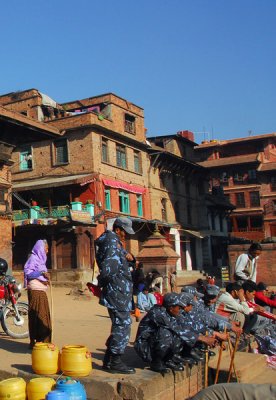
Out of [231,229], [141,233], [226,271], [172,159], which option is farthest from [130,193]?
[231,229]

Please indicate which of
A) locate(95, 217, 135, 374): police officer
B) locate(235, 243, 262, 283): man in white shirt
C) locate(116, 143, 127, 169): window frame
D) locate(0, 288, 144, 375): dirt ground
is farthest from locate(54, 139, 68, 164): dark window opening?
locate(95, 217, 135, 374): police officer

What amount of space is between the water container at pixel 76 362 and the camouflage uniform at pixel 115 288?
307 mm

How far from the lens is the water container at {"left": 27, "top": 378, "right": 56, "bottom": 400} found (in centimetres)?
483

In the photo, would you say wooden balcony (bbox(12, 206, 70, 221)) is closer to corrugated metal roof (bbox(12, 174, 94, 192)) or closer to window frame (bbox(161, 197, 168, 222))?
corrugated metal roof (bbox(12, 174, 94, 192))

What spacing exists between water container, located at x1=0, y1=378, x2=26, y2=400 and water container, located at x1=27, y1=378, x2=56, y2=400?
0.23 ft

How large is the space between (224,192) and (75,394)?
176 ft

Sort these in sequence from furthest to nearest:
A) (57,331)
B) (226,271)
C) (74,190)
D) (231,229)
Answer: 1. (231,229)
2. (74,190)
3. (226,271)
4. (57,331)

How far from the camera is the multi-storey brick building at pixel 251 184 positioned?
54.6 meters

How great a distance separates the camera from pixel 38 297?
7.04m

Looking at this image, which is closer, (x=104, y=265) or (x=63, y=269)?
(x=104, y=265)

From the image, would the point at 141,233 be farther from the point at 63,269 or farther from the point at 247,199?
the point at 247,199

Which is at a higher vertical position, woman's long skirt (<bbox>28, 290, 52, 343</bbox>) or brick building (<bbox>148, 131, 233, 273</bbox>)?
brick building (<bbox>148, 131, 233, 273</bbox>)

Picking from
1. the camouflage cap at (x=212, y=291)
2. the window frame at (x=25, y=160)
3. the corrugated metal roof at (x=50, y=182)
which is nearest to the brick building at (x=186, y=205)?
the corrugated metal roof at (x=50, y=182)

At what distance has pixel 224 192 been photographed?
5722cm
